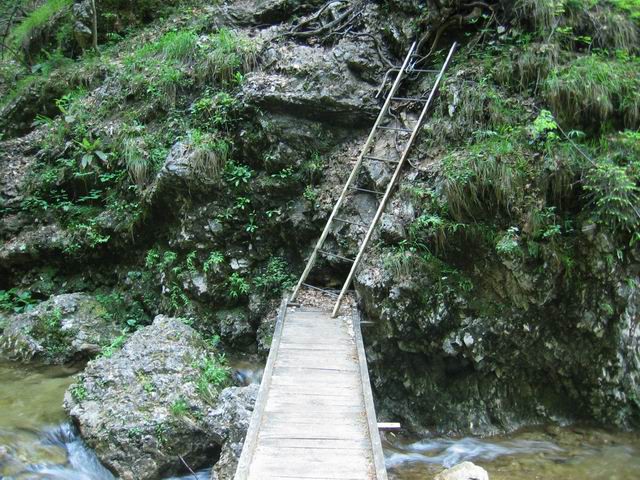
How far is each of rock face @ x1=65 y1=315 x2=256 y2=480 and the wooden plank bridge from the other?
2.68ft

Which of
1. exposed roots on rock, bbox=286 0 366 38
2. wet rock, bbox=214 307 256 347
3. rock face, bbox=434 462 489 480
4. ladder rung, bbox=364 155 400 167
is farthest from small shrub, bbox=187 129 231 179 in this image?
rock face, bbox=434 462 489 480

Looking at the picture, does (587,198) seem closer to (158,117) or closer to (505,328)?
(505,328)

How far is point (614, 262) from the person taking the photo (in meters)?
5.38

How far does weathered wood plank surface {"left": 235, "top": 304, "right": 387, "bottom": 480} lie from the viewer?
3.57m

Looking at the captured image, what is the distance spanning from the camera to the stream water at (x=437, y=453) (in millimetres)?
5172

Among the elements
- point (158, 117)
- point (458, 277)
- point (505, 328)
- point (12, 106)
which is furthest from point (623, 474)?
point (12, 106)

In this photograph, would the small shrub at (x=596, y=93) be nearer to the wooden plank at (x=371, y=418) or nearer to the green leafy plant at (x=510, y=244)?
the green leafy plant at (x=510, y=244)

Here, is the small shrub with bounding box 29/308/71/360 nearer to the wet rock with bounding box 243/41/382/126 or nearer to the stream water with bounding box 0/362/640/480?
the stream water with bounding box 0/362/640/480

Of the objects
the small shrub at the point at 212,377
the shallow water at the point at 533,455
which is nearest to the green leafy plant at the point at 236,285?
the small shrub at the point at 212,377

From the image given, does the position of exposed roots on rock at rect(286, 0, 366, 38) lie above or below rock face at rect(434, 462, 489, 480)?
above

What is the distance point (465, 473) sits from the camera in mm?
4590

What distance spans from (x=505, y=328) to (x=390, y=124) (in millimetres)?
3364

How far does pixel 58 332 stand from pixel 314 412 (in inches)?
196

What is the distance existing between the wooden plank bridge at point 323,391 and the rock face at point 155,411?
0.82 m
